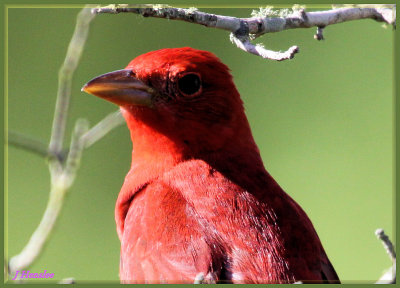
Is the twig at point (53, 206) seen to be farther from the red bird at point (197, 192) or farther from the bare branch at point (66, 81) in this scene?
the red bird at point (197, 192)

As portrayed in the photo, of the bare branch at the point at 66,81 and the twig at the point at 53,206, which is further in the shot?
the bare branch at the point at 66,81

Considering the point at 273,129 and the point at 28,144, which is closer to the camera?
the point at 28,144

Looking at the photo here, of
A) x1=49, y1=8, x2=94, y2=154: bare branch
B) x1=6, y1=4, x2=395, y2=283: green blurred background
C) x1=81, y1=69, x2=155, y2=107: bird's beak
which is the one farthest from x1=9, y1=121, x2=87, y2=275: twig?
x1=6, y1=4, x2=395, y2=283: green blurred background

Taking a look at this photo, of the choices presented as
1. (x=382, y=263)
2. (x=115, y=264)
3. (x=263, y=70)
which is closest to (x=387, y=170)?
(x=382, y=263)

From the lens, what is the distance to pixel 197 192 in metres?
4.51

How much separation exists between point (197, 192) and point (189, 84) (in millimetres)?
819

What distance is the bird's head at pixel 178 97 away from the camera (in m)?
4.76

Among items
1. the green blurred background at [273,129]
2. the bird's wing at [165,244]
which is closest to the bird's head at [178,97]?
the bird's wing at [165,244]

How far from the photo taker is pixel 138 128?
4914mm

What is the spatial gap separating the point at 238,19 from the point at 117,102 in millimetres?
1030

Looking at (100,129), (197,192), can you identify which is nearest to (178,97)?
(100,129)

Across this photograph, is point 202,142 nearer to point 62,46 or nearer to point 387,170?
point 62,46

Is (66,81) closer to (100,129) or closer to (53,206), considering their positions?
(100,129)

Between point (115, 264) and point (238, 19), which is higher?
point (238, 19)
